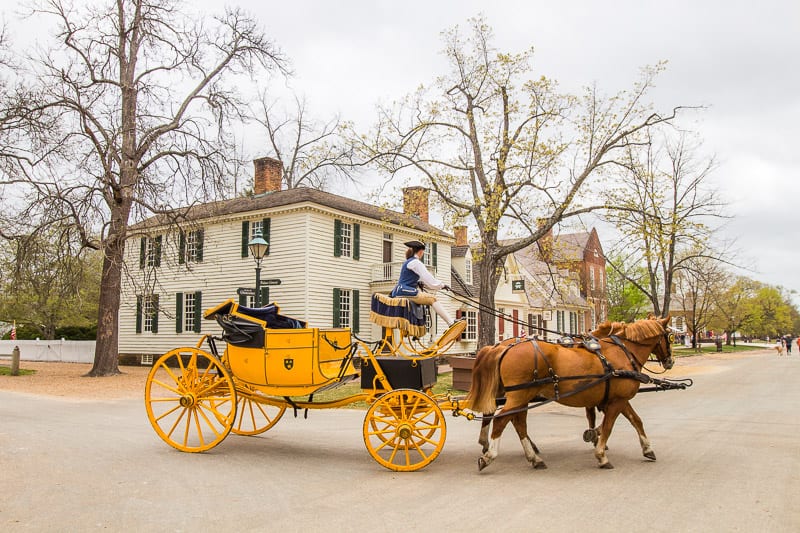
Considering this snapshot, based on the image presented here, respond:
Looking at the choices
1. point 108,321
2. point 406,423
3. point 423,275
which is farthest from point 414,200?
point 406,423

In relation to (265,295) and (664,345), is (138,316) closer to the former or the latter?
(265,295)

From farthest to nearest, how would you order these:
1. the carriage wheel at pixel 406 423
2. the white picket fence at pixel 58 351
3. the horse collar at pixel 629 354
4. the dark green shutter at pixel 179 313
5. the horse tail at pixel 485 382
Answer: the white picket fence at pixel 58 351, the dark green shutter at pixel 179 313, the horse collar at pixel 629 354, the horse tail at pixel 485 382, the carriage wheel at pixel 406 423

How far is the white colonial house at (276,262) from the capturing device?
24562mm

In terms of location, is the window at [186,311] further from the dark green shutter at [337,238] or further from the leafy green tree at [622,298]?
the leafy green tree at [622,298]

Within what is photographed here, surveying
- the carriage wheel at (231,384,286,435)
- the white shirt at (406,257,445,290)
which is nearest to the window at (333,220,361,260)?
the carriage wheel at (231,384,286,435)

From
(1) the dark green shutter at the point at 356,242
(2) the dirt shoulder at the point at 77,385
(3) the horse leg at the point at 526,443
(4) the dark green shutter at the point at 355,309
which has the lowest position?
(2) the dirt shoulder at the point at 77,385

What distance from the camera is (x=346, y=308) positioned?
26.4 meters

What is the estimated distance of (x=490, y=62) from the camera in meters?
19.8

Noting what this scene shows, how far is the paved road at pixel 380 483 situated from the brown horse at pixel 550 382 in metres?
0.43

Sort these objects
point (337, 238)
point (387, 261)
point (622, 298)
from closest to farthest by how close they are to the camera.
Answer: point (337, 238) < point (387, 261) < point (622, 298)

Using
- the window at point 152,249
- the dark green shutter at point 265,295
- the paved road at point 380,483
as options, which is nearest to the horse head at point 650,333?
the paved road at point 380,483

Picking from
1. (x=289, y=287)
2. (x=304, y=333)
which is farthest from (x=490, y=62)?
(x=304, y=333)

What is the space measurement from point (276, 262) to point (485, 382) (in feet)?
61.4

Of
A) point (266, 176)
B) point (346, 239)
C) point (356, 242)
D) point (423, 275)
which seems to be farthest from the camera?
point (266, 176)
